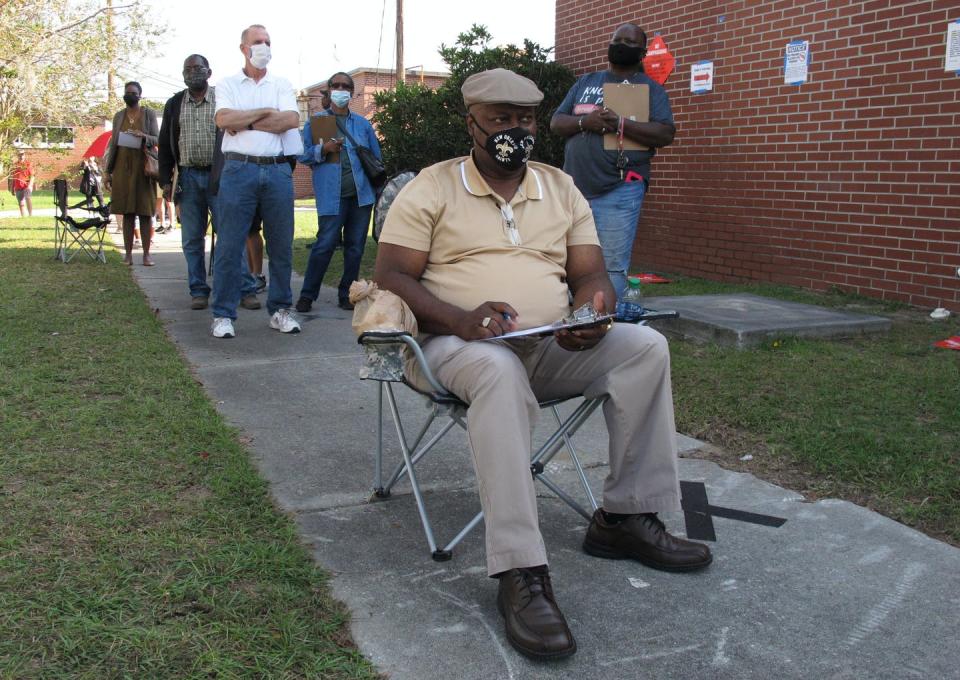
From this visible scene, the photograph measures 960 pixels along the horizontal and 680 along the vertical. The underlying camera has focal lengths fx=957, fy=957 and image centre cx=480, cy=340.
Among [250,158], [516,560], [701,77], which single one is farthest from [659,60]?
[516,560]

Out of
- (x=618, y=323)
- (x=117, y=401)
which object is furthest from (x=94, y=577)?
(x=117, y=401)

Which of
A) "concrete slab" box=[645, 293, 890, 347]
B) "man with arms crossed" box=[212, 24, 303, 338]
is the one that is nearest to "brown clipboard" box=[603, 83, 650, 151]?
"concrete slab" box=[645, 293, 890, 347]

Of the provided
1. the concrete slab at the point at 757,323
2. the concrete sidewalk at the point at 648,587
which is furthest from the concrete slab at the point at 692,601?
the concrete slab at the point at 757,323

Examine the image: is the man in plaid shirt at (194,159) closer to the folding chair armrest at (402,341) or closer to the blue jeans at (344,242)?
the blue jeans at (344,242)

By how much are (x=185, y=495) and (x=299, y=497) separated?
→ 41 centimetres

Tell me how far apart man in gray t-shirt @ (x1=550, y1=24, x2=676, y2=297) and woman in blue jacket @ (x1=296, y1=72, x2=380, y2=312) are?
7.02 ft

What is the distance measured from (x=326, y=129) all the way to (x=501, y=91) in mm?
4590

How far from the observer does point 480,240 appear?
325 centimetres

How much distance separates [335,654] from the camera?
97.0 inches

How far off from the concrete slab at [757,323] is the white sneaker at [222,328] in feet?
9.84

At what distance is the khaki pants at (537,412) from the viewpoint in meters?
2.66

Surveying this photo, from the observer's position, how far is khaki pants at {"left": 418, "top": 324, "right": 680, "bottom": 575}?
2664 millimetres

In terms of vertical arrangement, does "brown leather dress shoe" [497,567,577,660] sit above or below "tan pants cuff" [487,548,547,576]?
below

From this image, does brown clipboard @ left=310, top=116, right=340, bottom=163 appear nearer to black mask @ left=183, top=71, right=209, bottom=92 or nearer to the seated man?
black mask @ left=183, top=71, right=209, bottom=92
